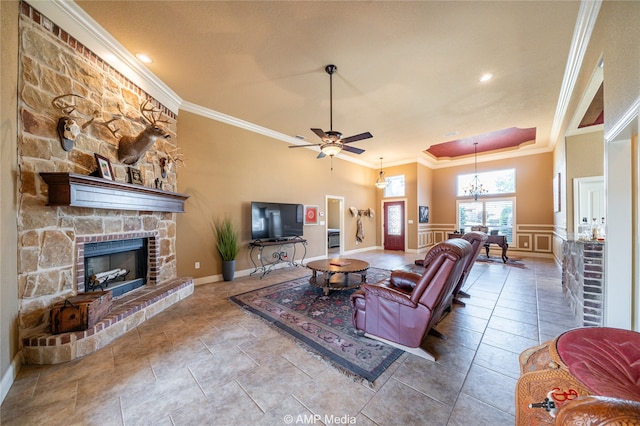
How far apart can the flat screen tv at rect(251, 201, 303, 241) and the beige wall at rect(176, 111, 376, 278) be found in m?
0.25

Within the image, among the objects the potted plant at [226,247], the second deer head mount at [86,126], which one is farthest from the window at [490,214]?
the second deer head mount at [86,126]

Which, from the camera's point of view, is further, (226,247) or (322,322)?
(226,247)

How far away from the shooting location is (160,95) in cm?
367

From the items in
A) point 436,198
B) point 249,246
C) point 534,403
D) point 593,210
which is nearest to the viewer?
point 534,403

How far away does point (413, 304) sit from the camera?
2064mm

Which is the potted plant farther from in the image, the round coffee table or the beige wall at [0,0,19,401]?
the beige wall at [0,0,19,401]

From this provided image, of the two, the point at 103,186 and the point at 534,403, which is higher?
the point at 103,186

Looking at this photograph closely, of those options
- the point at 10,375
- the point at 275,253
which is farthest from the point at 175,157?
the point at 10,375

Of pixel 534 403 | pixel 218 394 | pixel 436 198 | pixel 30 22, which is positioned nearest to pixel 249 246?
pixel 218 394

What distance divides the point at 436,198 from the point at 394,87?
647cm

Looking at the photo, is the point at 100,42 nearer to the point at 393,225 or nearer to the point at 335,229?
the point at 335,229

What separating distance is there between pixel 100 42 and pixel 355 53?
3.07 m

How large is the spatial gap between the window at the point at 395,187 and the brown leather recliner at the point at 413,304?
21.9ft

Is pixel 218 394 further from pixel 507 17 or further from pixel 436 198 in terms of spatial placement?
pixel 436 198
